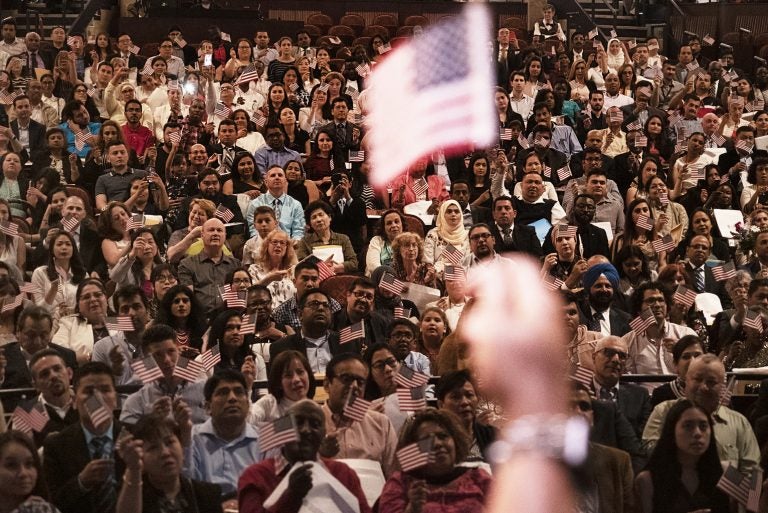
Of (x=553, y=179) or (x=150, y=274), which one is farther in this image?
(x=553, y=179)

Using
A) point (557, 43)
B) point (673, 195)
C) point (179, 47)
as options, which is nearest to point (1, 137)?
point (179, 47)

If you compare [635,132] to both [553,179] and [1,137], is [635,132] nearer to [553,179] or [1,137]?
[553,179]

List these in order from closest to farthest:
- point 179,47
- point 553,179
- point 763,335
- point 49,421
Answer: point 49,421, point 763,335, point 553,179, point 179,47

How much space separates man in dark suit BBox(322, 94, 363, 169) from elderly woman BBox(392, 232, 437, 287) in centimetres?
283

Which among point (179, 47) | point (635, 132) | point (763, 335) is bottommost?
point (763, 335)

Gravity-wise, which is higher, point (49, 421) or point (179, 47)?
point (179, 47)

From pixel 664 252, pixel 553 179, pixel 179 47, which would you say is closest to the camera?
pixel 664 252

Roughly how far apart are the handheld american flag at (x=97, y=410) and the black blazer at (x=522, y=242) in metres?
4.66

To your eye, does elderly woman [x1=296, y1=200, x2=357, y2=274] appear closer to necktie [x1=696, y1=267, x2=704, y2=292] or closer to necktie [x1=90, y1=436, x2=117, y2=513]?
necktie [x1=696, y1=267, x2=704, y2=292]

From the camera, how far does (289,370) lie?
6.06 m

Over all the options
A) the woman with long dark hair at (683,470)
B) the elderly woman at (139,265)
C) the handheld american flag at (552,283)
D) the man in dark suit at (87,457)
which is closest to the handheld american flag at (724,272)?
the handheld american flag at (552,283)

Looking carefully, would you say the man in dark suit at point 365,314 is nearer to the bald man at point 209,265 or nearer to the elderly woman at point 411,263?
the elderly woman at point 411,263

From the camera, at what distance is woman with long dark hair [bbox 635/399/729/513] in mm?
5551

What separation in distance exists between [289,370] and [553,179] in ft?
19.5
